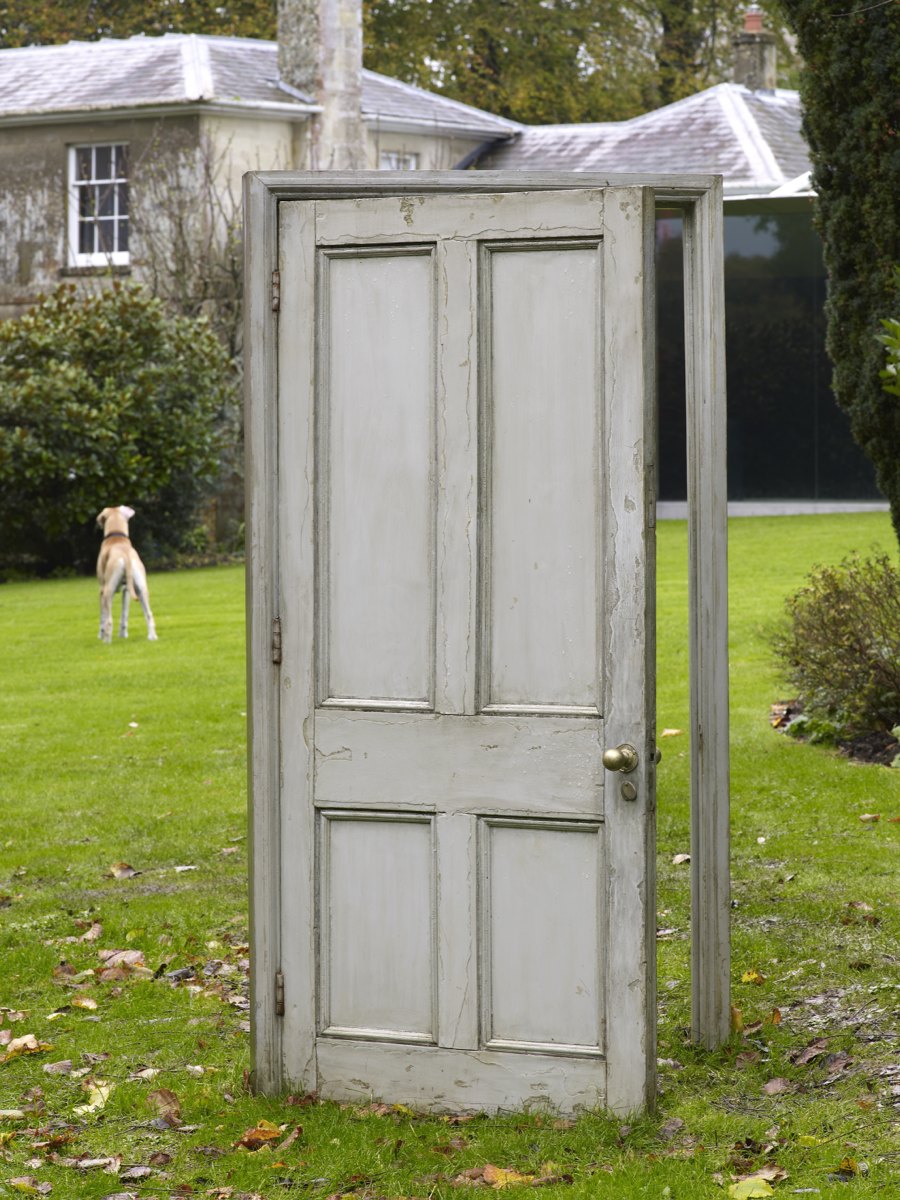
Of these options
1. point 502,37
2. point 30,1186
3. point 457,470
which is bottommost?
point 30,1186

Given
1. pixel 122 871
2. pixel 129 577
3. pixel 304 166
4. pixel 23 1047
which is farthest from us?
pixel 304 166

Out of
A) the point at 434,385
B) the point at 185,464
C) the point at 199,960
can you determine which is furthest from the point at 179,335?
the point at 434,385

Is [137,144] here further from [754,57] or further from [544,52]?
[544,52]

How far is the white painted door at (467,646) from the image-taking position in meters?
4.28

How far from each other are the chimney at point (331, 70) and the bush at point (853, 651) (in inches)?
725

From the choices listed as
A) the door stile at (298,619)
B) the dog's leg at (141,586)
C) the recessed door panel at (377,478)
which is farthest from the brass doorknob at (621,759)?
the dog's leg at (141,586)

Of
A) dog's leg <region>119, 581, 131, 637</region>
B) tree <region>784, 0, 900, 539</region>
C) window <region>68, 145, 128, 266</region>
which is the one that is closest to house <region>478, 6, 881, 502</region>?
window <region>68, 145, 128, 266</region>

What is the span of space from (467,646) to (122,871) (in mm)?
3703

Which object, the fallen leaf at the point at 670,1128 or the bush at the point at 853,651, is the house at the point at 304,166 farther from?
the fallen leaf at the point at 670,1128

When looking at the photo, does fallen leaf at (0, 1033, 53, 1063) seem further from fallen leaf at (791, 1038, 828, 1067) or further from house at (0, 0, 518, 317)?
house at (0, 0, 518, 317)

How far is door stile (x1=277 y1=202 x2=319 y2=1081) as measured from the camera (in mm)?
4488

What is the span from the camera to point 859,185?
8.95 m

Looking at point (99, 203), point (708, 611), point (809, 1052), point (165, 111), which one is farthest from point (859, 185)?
point (99, 203)

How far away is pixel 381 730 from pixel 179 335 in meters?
18.9
